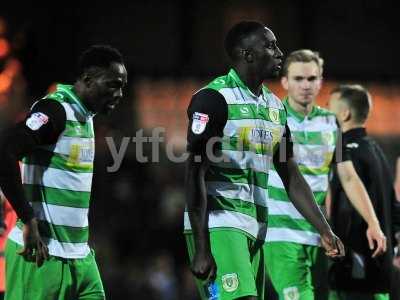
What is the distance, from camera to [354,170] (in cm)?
757

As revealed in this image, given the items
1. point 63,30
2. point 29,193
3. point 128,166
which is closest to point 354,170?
point 29,193

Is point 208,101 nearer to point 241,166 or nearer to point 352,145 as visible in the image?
point 241,166

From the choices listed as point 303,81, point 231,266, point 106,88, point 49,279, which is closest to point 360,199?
point 303,81

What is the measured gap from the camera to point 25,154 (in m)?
5.62

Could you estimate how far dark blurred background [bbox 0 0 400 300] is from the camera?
13.7m

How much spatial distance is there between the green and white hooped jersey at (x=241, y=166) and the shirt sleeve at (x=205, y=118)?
0.21 feet

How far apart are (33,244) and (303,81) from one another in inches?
117

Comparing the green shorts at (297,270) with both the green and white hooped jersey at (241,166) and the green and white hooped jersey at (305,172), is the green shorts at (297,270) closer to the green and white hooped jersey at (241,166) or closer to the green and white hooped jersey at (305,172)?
the green and white hooped jersey at (305,172)

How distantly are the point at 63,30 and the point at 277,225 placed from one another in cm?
1195

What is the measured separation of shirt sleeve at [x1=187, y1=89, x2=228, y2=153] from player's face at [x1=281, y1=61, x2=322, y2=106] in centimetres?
192

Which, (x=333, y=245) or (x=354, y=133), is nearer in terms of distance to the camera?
(x=333, y=245)

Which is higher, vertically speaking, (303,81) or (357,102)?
(303,81)

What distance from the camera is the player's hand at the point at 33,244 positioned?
546 cm

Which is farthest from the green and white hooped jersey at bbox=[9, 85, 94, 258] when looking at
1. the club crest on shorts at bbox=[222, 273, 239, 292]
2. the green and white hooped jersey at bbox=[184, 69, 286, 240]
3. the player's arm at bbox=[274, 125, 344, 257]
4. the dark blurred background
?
the dark blurred background
